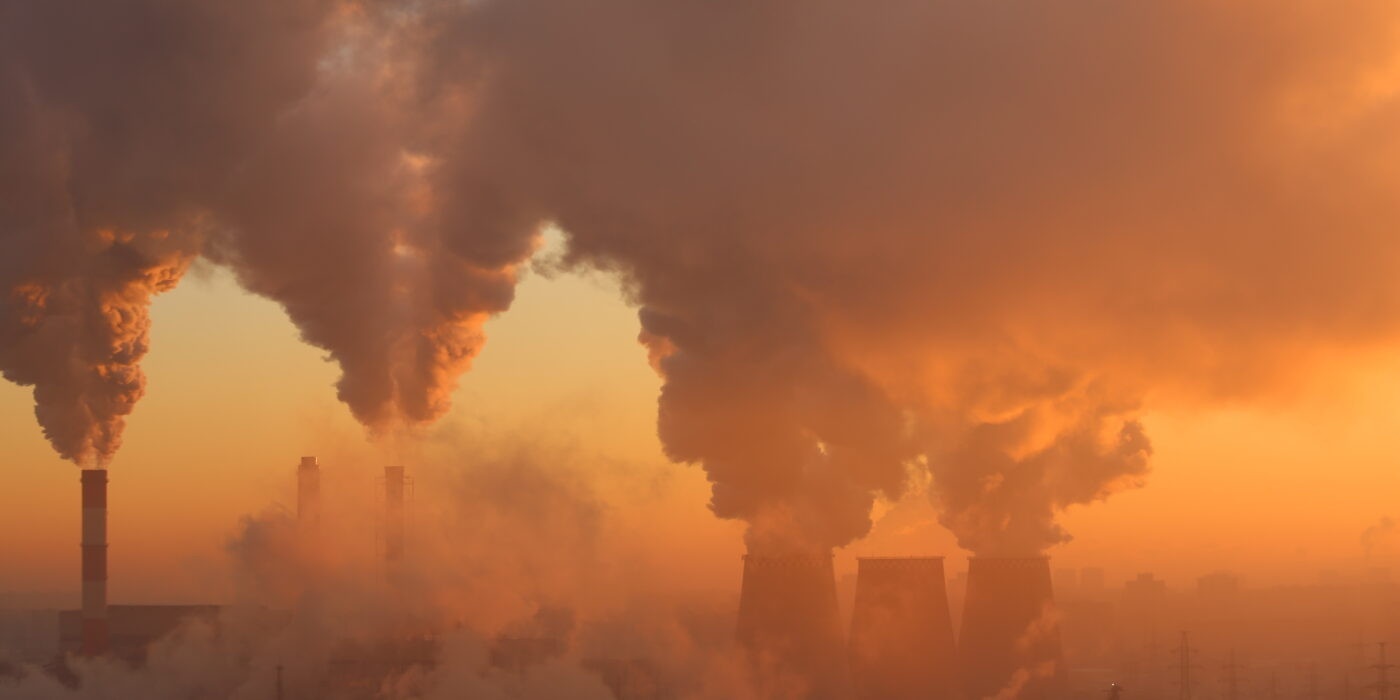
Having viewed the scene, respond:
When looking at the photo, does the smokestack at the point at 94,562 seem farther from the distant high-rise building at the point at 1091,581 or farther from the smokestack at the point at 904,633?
the distant high-rise building at the point at 1091,581

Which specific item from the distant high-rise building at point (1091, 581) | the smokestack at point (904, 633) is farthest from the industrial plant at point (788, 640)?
the distant high-rise building at point (1091, 581)

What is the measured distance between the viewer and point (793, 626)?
172ft

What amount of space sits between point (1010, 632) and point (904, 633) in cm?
485

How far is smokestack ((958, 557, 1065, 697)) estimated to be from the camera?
57406 mm

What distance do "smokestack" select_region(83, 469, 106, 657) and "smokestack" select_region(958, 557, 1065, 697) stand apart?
29.1 metres

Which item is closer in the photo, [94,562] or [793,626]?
[793,626]

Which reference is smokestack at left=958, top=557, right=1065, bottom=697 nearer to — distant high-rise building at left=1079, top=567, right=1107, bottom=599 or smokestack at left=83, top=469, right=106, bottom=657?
smokestack at left=83, top=469, right=106, bottom=657

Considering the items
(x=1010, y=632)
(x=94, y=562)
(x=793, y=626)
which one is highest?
(x=94, y=562)

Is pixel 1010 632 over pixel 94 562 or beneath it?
beneath

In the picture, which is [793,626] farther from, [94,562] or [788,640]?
[94,562]

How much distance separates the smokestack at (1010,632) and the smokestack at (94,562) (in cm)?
2913

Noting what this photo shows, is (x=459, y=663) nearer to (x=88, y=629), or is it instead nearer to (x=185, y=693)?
(x=185, y=693)

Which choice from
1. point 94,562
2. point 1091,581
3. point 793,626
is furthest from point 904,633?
point 1091,581

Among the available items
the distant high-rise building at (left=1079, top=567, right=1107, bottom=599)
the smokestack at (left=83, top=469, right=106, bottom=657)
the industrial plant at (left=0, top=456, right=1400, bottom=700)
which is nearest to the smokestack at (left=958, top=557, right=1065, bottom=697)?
the industrial plant at (left=0, top=456, right=1400, bottom=700)
